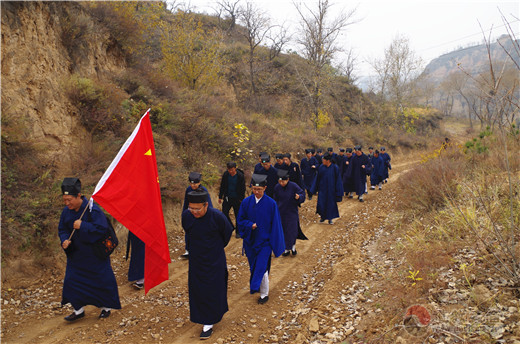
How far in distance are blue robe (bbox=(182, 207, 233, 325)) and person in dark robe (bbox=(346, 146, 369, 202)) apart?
9650mm

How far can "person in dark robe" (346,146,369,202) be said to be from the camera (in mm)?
12953

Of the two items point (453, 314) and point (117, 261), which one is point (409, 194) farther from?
point (117, 261)

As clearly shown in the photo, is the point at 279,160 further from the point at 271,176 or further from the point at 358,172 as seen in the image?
the point at 358,172

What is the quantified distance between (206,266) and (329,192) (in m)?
5.98

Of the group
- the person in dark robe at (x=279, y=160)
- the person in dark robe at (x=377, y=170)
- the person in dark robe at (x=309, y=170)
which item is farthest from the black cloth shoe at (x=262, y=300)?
the person in dark robe at (x=377, y=170)

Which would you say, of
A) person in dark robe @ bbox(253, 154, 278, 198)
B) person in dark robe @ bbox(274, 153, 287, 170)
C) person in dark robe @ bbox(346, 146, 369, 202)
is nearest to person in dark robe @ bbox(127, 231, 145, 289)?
person in dark robe @ bbox(253, 154, 278, 198)

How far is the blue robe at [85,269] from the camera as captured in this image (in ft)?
15.1

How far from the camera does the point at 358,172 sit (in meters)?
13.1

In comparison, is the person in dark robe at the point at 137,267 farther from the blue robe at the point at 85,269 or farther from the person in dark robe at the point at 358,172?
the person in dark robe at the point at 358,172

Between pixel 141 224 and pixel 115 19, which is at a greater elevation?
pixel 115 19

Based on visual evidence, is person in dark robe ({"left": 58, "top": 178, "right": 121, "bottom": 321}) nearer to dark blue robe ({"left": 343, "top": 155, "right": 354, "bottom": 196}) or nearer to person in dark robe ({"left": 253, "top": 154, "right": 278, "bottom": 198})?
person in dark robe ({"left": 253, "top": 154, "right": 278, "bottom": 198})

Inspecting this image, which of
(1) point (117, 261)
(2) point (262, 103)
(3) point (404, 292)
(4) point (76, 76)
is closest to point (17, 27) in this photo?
(4) point (76, 76)

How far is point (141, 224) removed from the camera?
14.7 ft

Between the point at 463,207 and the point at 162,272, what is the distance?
5965 mm
